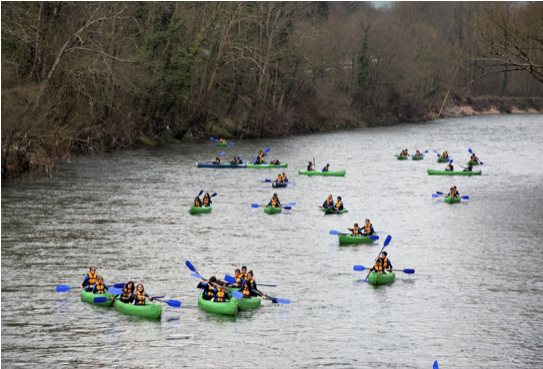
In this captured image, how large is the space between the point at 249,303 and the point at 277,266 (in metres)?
4.97

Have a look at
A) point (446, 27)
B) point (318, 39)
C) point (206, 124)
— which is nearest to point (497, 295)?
point (206, 124)

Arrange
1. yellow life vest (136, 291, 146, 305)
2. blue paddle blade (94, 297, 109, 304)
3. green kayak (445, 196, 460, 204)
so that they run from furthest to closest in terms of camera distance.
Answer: green kayak (445, 196, 460, 204) < blue paddle blade (94, 297, 109, 304) < yellow life vest (136, 291, 146, 305)

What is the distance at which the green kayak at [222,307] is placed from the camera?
20812mm

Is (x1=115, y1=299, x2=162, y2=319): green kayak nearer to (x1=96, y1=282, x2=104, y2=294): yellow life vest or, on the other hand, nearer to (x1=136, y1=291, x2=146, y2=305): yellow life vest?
(x1=136, y1=291, x2=146, y2=305): yellow life vest

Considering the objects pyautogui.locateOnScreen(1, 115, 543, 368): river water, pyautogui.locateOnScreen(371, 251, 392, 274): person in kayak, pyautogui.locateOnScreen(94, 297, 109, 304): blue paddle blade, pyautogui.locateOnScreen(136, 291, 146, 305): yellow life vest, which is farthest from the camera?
pyautogui.locateOnScreen(371, 251, 392, 274): person in kayak

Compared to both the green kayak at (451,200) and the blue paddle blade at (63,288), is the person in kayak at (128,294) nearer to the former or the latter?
the blue paddle blade at (63,288)

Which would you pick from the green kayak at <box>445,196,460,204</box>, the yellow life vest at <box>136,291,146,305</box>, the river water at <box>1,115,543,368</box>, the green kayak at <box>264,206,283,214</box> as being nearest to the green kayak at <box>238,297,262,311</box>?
the river water at <box>1,115,543,368</box>

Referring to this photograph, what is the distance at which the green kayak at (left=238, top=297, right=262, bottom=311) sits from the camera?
21469 millimetres

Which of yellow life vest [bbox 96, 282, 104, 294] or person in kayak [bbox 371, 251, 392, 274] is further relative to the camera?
person in kayak [bbox 371, 251, 392, 274]

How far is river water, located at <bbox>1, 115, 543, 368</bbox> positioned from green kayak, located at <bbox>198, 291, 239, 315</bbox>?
9.0 inches

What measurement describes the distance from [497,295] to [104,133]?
127ft

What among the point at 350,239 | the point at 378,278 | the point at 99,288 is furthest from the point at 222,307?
the point at 350,239

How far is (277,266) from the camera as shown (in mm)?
26453

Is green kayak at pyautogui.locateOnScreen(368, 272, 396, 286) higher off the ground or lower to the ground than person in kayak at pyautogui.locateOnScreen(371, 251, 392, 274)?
lower
